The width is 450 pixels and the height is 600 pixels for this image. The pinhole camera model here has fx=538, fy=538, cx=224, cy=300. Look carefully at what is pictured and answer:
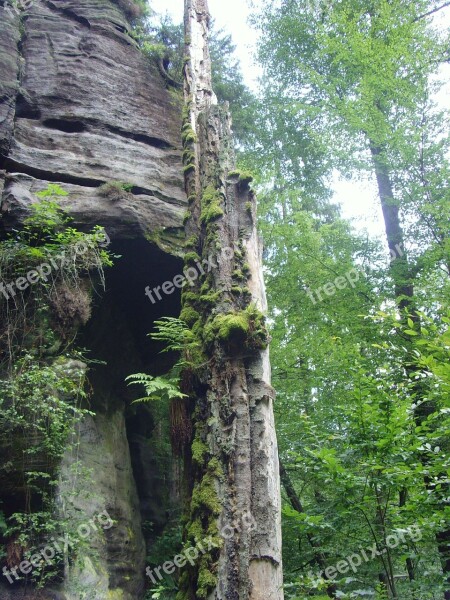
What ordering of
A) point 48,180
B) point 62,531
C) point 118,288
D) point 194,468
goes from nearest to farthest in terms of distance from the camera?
point 194,468
point 62,531
point 48,180
point 118,288

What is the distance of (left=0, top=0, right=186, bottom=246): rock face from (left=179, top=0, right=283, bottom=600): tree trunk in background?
7.46ft

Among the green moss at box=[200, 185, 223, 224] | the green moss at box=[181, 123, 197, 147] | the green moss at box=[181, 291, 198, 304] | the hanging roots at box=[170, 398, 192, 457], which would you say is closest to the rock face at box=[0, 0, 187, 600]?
the green moss at box=[181, 123, 197, 147]

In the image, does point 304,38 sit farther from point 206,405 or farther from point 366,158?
point 206,405

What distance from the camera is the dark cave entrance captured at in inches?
368

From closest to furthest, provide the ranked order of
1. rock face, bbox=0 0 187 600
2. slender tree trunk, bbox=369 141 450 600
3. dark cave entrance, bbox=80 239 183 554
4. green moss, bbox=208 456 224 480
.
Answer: green moss, bbox=208 456 224 480
rock face, bbox=0 0 187 600
slender tree trunk, bbox=369 141 450 600
dark cave entrance, bbox=80 239 183 554

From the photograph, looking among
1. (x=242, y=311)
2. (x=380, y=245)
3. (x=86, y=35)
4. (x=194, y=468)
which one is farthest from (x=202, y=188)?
(x=86, y=35)

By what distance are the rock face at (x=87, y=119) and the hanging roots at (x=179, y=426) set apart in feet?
13.1

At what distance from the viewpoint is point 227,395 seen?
5453 millimetres

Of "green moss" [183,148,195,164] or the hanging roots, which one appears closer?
the hanging roots

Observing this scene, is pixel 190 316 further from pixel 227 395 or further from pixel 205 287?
pixel 227 395

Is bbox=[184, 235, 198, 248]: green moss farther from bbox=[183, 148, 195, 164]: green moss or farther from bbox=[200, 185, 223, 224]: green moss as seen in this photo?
bbox=[183, 148, 195, 164]: green moss

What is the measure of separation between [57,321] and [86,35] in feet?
21.9

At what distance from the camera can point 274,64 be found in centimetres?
1322

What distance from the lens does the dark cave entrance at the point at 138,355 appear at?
30.7 feet
